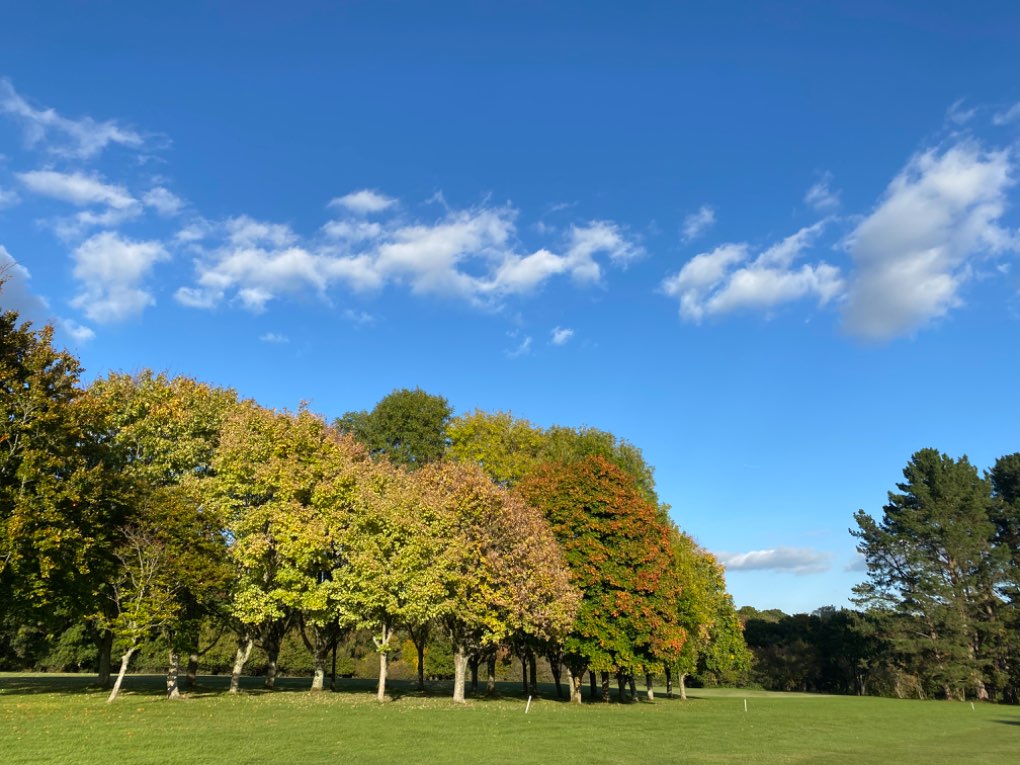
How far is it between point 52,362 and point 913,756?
123ft

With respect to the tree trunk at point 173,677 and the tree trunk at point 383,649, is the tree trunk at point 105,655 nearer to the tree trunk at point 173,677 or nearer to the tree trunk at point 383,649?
the tree trunk at point 173,677

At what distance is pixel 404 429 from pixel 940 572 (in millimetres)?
61959

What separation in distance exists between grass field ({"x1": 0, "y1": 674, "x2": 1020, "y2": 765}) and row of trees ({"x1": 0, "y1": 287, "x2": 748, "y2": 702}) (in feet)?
12.1

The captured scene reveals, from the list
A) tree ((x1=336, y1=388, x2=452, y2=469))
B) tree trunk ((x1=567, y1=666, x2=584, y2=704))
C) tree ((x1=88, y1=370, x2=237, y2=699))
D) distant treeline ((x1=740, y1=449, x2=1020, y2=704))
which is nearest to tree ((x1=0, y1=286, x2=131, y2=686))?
tree ((x1=88, y1=370, x2=237, y2=699))

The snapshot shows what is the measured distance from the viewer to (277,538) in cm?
3231

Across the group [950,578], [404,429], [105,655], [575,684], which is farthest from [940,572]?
[105,655]

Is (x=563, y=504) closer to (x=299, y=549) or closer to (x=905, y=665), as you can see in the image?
(x=299, y=549)

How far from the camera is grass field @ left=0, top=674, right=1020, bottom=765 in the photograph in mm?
15656

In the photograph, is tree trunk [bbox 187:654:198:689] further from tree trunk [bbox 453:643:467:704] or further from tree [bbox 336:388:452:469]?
tree [bbox 336:388:452:469]

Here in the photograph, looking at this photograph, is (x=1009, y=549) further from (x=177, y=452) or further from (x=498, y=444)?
(x=177, y=452)

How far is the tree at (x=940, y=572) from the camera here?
6625 centimetres

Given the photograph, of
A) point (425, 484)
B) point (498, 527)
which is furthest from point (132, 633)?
point (498, 527)

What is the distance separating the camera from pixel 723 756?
19.0 meters

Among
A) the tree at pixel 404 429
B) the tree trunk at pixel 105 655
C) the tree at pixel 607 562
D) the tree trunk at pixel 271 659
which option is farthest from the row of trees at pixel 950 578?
the tree trunk at pixel 105 655
